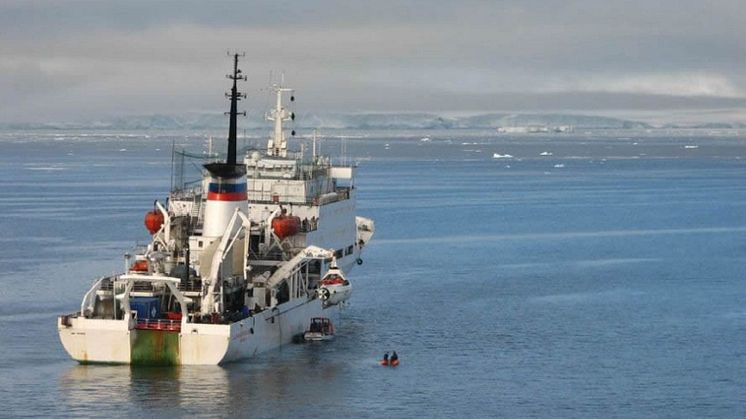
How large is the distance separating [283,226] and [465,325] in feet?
23.3

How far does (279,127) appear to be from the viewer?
174 ft

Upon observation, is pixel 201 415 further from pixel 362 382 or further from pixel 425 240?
pixel 425 240

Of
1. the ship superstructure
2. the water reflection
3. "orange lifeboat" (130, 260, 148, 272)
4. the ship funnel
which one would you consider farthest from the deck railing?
the ship funnel

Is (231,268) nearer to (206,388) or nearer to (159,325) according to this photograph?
(159,325)

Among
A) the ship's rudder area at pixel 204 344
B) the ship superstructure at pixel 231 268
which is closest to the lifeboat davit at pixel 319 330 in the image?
the ship superstructure at pixel 231 268

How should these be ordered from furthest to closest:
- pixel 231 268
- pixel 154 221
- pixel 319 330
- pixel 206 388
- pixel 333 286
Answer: pixel 319 330 < pixel 154 221 < pixel 333 286 < pixel 231 268 < pixel 206 388

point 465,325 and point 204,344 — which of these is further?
point 465,325

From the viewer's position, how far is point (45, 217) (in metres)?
88.6

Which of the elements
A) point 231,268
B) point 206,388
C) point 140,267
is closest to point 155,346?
point 206,388

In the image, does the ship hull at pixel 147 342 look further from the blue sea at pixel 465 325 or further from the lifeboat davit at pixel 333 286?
the lifeboat davit at pixel 333 286

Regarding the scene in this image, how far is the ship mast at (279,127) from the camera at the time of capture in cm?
5288

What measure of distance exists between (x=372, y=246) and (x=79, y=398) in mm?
37572

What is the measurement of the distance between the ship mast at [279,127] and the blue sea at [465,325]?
617 centimetres

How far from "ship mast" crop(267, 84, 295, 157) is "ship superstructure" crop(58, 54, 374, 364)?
0.16ft
